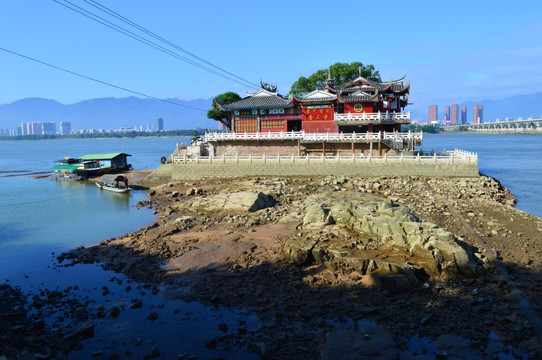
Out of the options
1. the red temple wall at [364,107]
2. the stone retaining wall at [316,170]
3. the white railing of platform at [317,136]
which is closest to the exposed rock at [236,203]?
the stone retaining wall at [316,170]

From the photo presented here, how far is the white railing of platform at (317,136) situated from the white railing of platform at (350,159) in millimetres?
2340

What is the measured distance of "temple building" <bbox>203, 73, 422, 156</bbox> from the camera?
42000 millimetres

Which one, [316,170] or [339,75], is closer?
[316,170]

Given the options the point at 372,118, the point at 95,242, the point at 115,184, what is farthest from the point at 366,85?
the point at 95,242

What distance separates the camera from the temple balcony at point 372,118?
137 feet

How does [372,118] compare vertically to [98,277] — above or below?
above

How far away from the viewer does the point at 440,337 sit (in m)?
11.6

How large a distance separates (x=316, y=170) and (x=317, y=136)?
549 centimetres

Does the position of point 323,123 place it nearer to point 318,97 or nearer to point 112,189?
point 318,97

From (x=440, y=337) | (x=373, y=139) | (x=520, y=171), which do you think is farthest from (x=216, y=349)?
(x=520, y=171)

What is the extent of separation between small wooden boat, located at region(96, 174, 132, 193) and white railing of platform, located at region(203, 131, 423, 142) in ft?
34.8

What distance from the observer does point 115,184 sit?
1660 inches

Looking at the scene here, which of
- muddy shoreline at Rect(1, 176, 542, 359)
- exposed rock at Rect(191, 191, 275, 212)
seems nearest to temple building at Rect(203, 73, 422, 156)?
muddy shoreline at Rect(1, 176, 542, 359)

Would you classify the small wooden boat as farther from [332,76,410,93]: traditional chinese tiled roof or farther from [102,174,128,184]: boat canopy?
[332,76,410,93]: traditional chinese tiled roof
